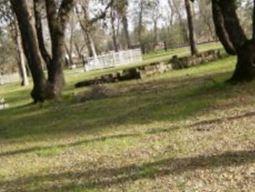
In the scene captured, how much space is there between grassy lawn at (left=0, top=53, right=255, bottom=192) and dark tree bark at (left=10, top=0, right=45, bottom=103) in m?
3.12

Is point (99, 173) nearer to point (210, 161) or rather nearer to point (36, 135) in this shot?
point (210, 161)

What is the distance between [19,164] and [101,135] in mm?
2046

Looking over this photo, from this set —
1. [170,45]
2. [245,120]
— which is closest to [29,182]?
[245,120]

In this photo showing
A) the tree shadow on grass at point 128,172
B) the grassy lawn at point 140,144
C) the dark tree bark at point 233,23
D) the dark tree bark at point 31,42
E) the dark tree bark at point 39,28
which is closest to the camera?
the grassy lawn at point 140,144

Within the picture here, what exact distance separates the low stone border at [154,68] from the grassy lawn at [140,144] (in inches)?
328

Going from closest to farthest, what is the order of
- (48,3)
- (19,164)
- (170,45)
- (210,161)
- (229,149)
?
(210,161), (229,149), (19,164), (48,3), (170,45)

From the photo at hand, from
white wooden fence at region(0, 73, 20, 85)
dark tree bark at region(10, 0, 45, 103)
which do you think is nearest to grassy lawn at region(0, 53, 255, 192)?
dark tree bark at region(10, 0, 45, 103)

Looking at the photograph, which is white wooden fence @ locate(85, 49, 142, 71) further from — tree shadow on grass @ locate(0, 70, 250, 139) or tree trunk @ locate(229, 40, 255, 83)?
tree trunk @ locate(229, 40, 255, 83)

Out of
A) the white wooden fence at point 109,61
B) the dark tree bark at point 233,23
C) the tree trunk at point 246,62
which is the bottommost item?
the white wooden fence at point 109,61

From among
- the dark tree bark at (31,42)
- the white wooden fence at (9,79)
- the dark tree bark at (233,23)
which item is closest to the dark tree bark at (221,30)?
the dark tree bark at (31,42)

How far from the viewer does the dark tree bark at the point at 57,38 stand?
21214 millimetres

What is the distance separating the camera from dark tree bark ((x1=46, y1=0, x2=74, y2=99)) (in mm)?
21214

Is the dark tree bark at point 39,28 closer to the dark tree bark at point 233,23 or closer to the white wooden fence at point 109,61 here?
the dark tree bark at point 233,23

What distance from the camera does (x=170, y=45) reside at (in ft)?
267
